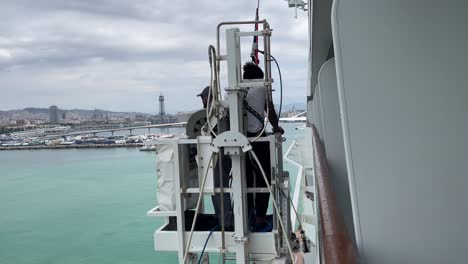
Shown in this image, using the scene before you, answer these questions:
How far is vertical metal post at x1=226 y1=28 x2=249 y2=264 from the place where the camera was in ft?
7.39

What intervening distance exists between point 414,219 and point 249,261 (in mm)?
1645

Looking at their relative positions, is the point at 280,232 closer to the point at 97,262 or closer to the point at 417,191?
the point at 417,191

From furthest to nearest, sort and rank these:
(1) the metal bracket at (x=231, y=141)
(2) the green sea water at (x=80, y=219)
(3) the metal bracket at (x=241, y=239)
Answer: (2) the green sea water at (x=80, y=219) < (3) the metal bracket at (x=241, y=239) < (1) the metal bracket at (x=231, y=141)

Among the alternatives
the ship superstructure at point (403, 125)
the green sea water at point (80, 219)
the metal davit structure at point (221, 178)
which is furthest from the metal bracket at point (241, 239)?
the green sea water at point (80, 219)

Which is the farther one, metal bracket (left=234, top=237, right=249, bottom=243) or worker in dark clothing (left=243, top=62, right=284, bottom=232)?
worker in dark clothing (left=243, top=62, right=284, bottom=232)

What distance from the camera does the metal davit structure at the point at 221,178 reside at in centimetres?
226

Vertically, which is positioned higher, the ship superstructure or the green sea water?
the ship superstructure

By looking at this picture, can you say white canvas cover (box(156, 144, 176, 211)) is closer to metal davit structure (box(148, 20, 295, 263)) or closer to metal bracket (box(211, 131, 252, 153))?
metal davit structure (box(148, 20, 295, 263))

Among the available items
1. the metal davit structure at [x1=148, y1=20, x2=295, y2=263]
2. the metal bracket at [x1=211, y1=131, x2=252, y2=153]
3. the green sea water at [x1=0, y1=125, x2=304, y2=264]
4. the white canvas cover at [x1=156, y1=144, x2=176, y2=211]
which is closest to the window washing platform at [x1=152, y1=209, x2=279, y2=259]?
the metal davit structure at [x1=148, y1=20, x2=295, y2=263]

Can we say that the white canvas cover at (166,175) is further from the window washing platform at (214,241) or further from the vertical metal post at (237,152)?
the vertical metal post at (237,152)

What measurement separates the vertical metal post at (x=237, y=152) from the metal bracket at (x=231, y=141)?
0.13 feet

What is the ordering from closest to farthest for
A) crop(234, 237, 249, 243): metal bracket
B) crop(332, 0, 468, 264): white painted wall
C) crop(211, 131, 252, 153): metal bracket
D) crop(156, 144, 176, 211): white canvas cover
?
1. crop(332, 0, 468, 264): white painted wall
2. crop(211, 131, 252, 153): metal bracket
3. crop(234, 237, 249, 243): metal bracket
4. crop(156, 144, 176, 211): white canvas cover

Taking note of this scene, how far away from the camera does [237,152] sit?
2.21m

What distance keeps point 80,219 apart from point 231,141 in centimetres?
1705
